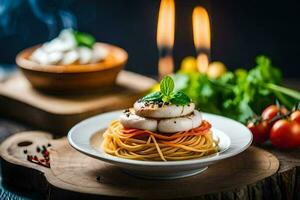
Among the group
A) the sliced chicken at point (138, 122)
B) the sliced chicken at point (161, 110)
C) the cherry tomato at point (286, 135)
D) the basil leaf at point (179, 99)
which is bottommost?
the cherry tomato at point (286, 135)

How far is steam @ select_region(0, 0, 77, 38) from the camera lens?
246 inches

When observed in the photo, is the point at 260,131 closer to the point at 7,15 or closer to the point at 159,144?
the point at 159,144

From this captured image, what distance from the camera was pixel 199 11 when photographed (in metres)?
6.02

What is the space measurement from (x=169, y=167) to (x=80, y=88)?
1799 millimetres

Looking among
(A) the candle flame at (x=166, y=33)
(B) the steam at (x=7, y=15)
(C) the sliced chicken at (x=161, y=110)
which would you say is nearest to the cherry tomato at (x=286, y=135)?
(C) the sliced chicken at (x=161, y=110)

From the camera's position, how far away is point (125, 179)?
3.31 m

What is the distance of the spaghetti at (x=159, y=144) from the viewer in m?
3.34

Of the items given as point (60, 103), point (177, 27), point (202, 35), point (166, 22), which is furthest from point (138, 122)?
point (177, 27)

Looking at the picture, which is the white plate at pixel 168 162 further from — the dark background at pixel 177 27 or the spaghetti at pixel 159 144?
the dark background at pixel 177 27

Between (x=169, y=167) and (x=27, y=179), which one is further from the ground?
(x=169, y=167)

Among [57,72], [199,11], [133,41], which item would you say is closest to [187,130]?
[57,72]

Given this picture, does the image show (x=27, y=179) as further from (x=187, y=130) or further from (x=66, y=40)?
(x=66, y=40)

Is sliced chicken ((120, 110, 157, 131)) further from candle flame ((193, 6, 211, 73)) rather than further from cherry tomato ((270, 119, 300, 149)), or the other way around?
candle flame ((193, 6, 211, 73))

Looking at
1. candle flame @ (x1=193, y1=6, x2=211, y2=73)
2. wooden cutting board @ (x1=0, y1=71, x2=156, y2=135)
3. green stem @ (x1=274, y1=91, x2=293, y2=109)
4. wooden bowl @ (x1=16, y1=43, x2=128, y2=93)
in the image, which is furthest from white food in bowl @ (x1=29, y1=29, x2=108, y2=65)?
green stem @ (x1=274, y1=91, x2=293, y2=109)
